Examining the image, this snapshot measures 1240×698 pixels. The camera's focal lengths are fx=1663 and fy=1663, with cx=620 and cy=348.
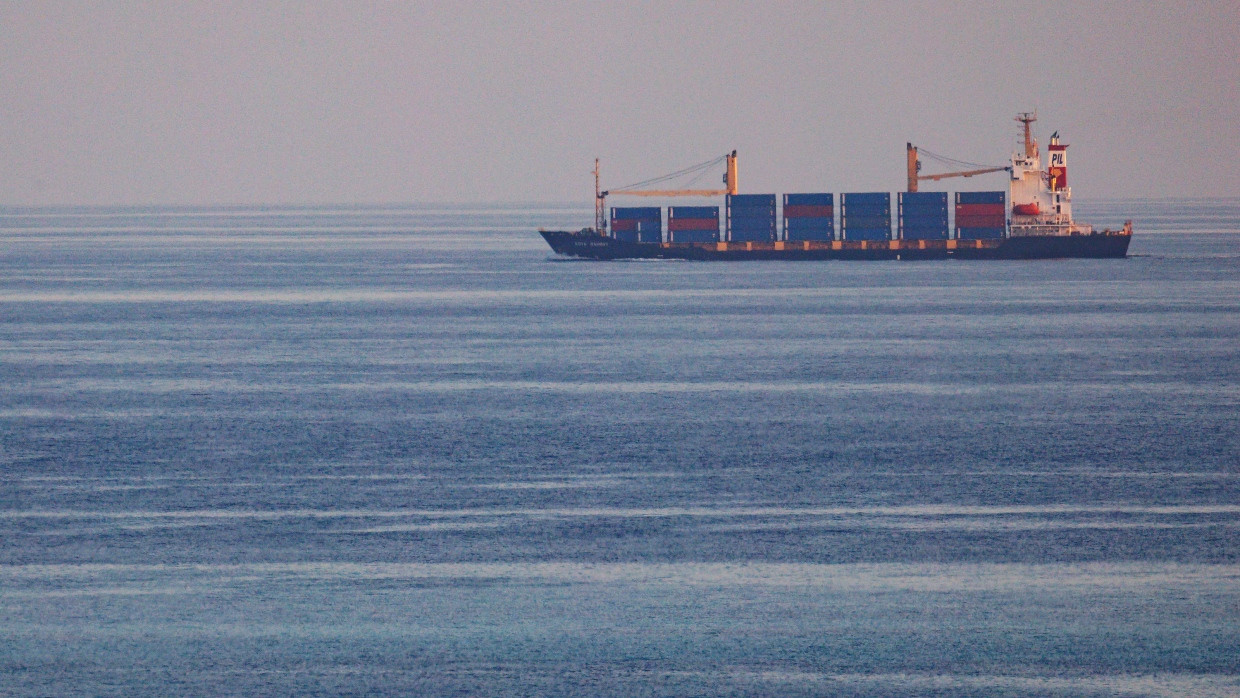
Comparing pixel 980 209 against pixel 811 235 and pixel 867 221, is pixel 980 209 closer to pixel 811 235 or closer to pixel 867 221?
pixel 867 221

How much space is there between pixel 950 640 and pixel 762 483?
10.4m

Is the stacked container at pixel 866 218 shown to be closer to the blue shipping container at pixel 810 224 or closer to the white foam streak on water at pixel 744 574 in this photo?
the blue shipping container at pixel 810 224

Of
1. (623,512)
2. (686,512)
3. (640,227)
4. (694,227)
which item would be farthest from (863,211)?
(623,512)

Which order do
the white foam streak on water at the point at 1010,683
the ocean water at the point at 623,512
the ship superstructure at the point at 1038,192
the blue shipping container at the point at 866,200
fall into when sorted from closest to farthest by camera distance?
the white foam streak on water at the point at 1010,683 → the ocean water at the point at 623,512 → the ship superstructure at the point at 1038,192 → the blue shipping container at the point at 866,200

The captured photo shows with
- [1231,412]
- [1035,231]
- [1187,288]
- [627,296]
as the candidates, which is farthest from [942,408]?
[1035,231]

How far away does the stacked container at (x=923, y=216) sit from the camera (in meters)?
116

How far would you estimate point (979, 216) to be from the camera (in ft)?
379

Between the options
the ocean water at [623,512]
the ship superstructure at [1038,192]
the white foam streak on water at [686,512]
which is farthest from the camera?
the ship superstructure at [1038,192]

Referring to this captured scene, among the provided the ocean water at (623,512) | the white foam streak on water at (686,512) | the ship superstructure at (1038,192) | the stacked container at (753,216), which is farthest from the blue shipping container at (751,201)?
the white foam streak on water at (686,512)

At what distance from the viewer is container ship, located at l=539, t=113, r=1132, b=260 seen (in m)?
110

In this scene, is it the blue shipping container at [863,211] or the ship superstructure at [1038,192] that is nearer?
the ship superstructure at [1038,192]

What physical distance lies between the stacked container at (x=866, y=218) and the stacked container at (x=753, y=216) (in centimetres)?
502

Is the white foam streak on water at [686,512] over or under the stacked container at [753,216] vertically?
under

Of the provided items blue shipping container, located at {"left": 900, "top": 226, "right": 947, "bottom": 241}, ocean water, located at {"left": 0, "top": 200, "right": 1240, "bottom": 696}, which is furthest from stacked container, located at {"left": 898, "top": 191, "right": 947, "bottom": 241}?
ocean water, located at {"left": 0, "top": 200, "right": 1240, "bottom": 696}
